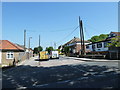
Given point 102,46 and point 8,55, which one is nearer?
point 8,55

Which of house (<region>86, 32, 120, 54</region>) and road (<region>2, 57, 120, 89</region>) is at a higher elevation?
house (<region>86, 32, 120, 54</region>)

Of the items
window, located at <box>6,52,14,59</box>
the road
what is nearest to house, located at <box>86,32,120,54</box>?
window, located at <box>6,52,14,59</box>

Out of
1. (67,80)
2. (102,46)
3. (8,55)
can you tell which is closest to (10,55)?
(8,55)

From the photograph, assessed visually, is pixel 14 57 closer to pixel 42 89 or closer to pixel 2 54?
pixel 2 54

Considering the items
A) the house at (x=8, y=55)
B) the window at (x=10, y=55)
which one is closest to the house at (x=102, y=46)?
the house at (x=8, y=55)

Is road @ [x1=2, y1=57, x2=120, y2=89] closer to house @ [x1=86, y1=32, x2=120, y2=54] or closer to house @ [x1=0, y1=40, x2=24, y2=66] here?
house @ [x1=0, y1=40, x2=24, y2=66]

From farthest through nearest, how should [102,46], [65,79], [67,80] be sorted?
1. [102,46]
2. [65,79]
3. [67,80]

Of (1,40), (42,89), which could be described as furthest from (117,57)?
(1,40)

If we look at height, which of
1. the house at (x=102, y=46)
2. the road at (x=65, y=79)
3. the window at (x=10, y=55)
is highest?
the house at (x=102, y=46)

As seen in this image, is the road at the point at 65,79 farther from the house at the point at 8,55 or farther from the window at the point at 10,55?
the window at the point at 10,55

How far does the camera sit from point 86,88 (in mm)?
6480

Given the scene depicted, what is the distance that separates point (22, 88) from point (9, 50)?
19.7m

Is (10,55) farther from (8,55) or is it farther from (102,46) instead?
(102,46)

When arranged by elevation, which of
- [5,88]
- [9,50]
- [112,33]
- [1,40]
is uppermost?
[112,33]
